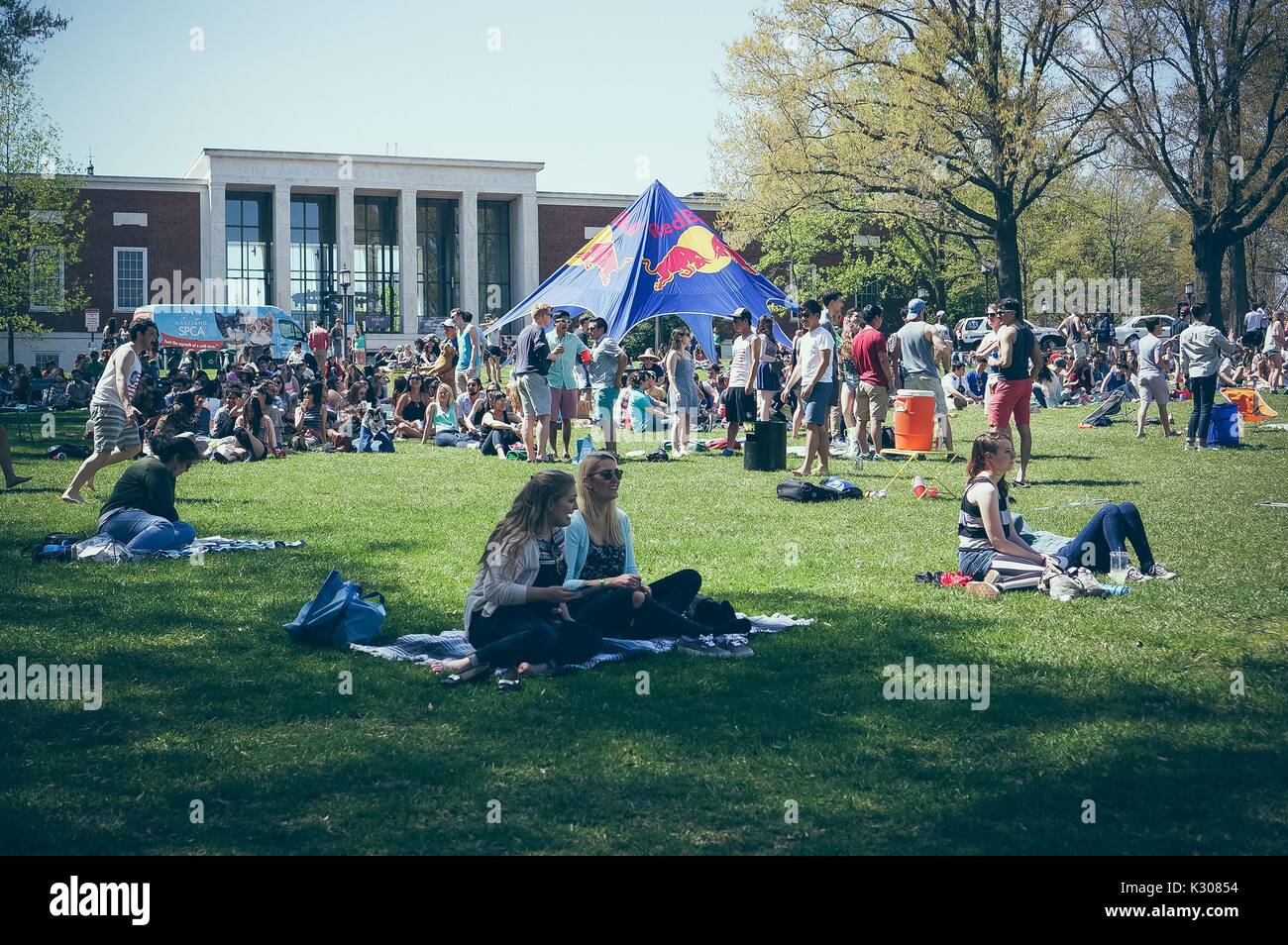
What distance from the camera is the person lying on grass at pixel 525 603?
682 centimetres

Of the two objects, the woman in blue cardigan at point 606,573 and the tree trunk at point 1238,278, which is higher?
the tree trunk at point 1238,278

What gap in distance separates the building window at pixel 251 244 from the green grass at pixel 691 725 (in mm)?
62907

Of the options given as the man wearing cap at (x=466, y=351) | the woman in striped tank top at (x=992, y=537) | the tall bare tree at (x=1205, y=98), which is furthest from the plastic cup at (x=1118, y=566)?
the tall bare tree at (x=1205, y=98)

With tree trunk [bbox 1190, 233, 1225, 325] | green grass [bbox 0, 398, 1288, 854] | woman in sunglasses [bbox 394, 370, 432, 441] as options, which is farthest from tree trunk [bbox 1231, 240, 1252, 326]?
green grass [bbox 0, 398, 1288, 854]

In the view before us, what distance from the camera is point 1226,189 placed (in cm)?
3419

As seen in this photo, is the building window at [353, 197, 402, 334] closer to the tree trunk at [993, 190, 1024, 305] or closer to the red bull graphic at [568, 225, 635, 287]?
the tree trunk at [993, 190, 1024, 305]

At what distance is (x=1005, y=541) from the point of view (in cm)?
860

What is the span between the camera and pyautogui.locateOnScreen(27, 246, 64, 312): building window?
50.1m

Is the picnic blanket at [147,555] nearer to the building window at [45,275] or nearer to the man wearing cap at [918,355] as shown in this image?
the man wearing cap at [918,355]

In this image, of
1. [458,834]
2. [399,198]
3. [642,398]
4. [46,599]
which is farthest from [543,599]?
[399,198]

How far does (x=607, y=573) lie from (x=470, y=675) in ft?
3.77

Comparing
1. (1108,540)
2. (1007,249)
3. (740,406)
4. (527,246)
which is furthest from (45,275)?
(1108,540)

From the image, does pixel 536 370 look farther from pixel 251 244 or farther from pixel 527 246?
pixel 251 244
